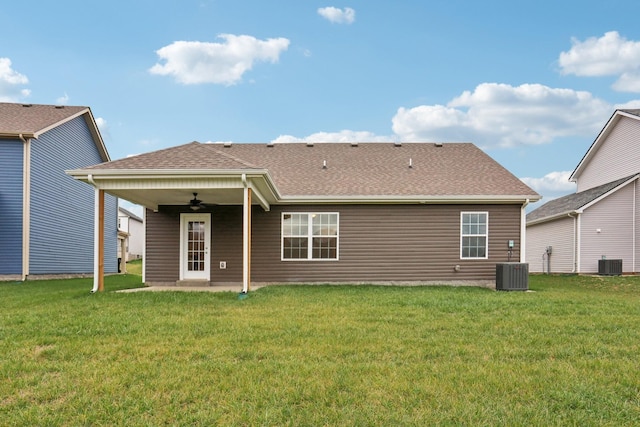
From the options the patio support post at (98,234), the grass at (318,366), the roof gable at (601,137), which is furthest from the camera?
the roof gable at (601,137)

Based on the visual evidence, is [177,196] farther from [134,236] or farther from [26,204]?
[134,236]

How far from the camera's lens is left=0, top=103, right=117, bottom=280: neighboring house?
15.1m

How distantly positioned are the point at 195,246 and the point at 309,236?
3.49 metres

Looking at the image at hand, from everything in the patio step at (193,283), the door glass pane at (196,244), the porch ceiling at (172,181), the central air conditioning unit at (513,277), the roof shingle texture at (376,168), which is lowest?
the patio step at (193,283)

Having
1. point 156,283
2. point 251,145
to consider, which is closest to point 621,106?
point 251,145

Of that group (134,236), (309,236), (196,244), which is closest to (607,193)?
(309,236)

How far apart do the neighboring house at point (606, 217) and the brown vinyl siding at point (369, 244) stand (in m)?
8.07

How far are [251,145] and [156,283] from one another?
6.42 meters

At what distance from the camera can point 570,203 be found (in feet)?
68.4

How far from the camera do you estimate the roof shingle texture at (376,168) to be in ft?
42.8

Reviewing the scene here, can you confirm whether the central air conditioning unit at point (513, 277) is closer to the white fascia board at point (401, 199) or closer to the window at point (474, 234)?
the window at point (474, 234)

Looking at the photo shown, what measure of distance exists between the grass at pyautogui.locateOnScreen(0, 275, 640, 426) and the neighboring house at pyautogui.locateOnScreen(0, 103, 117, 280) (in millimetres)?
9656

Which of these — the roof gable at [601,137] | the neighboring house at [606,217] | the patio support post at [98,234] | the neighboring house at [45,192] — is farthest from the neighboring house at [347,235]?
the roof gable at [601,137]

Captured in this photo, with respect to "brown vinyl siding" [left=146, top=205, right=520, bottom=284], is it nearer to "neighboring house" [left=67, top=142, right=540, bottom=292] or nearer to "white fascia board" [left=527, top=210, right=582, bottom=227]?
"neighboring house" [left=67, top=142, right=540, bottom=292]
